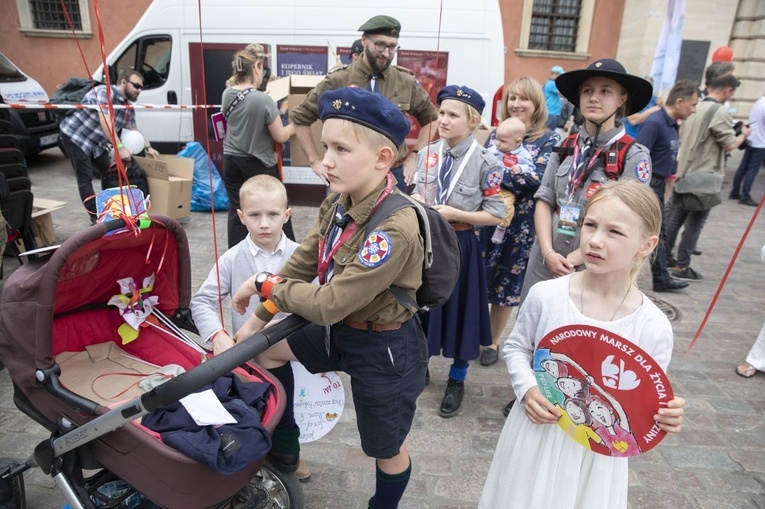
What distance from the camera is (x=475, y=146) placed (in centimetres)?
302

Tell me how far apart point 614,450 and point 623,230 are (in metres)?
0.68

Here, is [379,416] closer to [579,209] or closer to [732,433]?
[579,209]

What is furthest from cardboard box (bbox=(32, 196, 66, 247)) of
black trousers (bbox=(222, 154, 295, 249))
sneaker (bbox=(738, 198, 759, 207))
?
A: sneaker (bbox=(738, 198, 759, 207))

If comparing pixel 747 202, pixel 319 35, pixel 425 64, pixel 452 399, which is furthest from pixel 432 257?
pixel 747 202

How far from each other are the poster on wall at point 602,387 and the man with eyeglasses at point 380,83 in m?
2.27

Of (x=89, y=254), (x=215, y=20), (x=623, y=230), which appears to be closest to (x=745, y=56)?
(x=215, y=20)

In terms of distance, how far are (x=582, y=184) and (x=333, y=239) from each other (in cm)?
144

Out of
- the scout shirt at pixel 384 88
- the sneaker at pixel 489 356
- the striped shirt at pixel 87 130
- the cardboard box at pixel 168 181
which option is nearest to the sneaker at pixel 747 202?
the scout shirt at pixel 384 88

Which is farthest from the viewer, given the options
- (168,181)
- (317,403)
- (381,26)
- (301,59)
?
(301,59)

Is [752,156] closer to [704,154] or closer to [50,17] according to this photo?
[704,154]

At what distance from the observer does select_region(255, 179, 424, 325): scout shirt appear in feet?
5.26

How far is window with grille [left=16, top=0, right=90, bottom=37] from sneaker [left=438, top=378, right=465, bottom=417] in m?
15.3

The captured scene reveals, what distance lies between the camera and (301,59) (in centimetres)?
737

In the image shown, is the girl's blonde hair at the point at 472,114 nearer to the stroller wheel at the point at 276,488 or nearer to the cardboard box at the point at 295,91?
the stroller wheel at the point at 276,488
